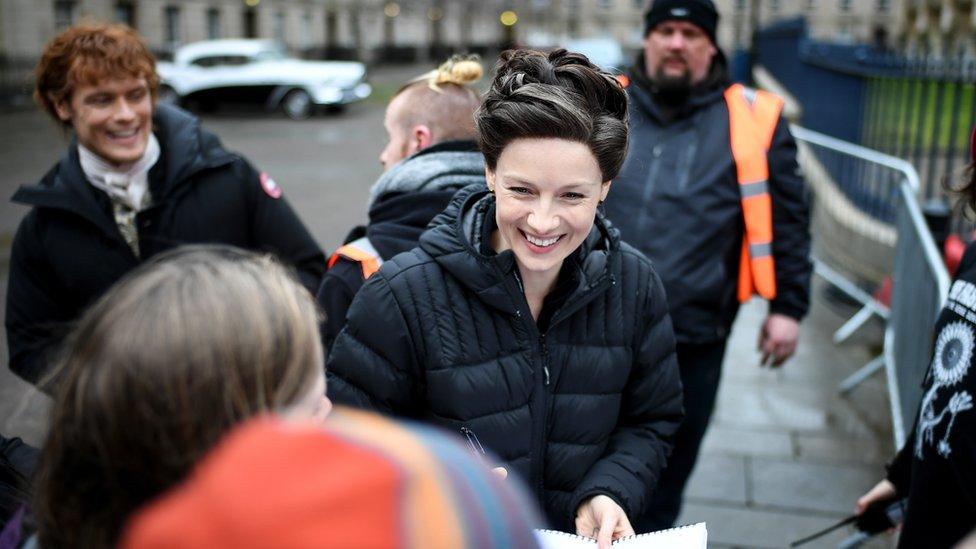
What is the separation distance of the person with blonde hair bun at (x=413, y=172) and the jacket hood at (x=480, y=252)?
0.89 feet

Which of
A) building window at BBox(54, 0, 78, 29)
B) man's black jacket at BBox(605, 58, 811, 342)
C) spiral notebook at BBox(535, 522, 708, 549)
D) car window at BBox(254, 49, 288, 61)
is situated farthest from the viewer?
building window at BBox(54, 0, 78, 29)

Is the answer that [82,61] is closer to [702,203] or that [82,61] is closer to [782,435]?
[702,203]

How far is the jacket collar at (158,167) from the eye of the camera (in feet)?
8.16

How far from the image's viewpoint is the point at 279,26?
4084 cm

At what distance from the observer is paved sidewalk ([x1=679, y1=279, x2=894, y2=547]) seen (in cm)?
371

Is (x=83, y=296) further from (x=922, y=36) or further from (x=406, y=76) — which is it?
(x=406, y=76)

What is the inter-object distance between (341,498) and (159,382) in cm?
33

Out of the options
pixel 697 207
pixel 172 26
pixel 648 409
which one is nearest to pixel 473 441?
pixel 648 409

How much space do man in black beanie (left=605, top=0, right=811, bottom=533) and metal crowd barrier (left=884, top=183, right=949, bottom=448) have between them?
0.57 metres

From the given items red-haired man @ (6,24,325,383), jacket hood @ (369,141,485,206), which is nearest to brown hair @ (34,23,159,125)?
red-haired man @ (6,24,325,383)

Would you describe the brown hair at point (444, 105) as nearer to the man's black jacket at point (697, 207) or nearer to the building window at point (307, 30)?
the man's black jacket at point (697, 207)

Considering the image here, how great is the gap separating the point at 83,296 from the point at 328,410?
1.74 m

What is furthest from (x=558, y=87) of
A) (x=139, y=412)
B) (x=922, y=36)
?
(x=922, y=36)

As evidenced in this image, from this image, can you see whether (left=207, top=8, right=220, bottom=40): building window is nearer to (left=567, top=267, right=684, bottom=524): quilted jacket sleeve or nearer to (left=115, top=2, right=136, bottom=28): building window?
(left=115, top=2, right=136, bottom=28): building window
